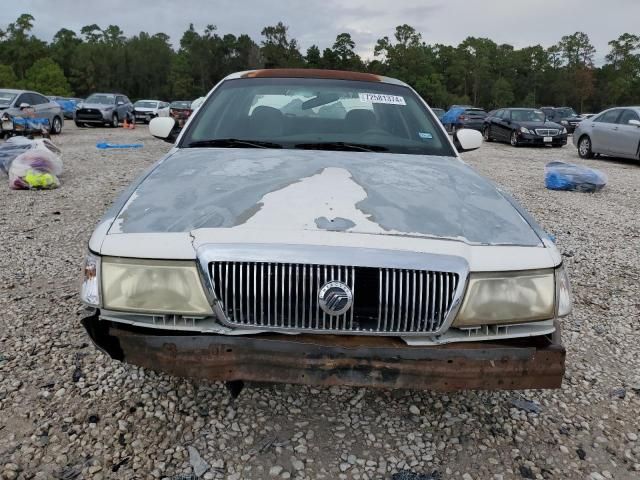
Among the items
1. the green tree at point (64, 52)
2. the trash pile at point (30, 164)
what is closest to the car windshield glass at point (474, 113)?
the trash pile at point (30, 164)

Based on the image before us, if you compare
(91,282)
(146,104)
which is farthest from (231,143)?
(146,104)

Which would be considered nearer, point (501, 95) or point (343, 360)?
point (343, 360)

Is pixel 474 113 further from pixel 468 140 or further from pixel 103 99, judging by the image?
pixel 468 140

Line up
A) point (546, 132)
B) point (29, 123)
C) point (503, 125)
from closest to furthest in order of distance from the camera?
point (29, 123) → point (546, 132) → point (503, 125)

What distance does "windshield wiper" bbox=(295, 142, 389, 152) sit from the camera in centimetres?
314

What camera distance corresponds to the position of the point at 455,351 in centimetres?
192

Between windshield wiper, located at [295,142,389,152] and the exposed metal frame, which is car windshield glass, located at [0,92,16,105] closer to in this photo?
windshield wiper, located at [295,142,389,152]

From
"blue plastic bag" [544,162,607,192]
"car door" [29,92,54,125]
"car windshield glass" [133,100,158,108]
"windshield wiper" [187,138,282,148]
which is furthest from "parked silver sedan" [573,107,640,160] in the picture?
"car windshield glass" [133,100,158,108]

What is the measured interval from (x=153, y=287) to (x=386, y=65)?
285 feet

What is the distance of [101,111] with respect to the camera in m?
22.1

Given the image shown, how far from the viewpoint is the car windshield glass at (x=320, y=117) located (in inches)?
127

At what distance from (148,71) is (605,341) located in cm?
8665

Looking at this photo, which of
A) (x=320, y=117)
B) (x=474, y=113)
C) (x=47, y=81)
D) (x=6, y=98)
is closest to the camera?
(x=320, y=117)

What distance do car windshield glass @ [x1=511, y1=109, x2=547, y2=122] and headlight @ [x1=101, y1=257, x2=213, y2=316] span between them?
57.9 feet
